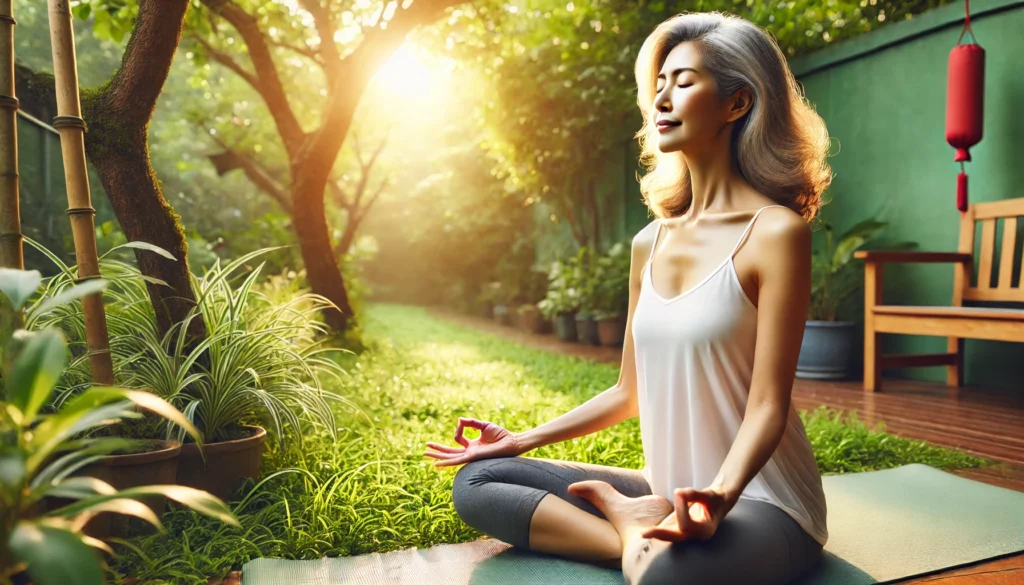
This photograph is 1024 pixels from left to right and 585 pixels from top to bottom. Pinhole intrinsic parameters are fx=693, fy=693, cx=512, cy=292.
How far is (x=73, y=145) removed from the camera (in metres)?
1.68

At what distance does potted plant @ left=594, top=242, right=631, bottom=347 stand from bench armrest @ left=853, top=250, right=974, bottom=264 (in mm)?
2922

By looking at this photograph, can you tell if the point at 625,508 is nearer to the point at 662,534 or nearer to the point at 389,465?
the point at 662,534

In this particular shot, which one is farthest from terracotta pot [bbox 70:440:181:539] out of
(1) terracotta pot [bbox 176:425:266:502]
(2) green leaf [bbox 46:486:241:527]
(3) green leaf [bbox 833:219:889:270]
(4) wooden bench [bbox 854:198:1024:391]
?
(3) green leaf [bbox 833:219:889:270]

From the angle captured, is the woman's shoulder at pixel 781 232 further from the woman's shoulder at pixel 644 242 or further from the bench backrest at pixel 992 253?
the bench backrest at pixel 992 253

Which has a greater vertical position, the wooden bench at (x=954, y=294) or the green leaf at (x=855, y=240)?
the green leaf at (x=855, y=240)

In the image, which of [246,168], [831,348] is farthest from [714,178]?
[246,168]

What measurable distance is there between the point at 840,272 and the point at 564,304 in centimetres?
334

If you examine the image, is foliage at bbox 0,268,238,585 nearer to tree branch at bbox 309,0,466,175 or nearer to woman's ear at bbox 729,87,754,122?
woman's ear at bbox 729,87,754,122

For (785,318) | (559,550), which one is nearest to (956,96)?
(785,318)

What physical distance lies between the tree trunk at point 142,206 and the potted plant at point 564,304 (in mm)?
5487

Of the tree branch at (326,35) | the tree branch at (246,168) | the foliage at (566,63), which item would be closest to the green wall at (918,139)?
the foliage at (566,63)

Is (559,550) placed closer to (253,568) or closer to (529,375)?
(253,568)

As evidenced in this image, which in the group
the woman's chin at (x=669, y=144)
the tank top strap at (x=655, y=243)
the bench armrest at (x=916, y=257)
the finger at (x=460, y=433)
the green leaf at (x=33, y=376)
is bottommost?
the finger at (x=460, y=433)

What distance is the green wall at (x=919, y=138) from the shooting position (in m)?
4.11
